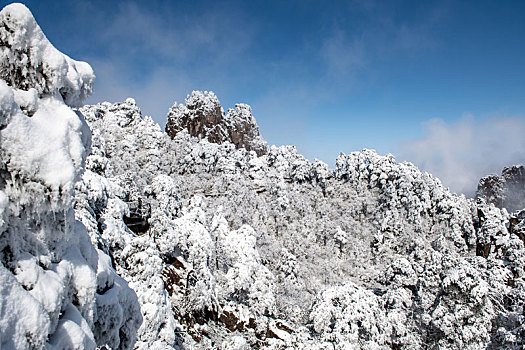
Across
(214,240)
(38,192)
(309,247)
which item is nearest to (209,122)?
(309,247)

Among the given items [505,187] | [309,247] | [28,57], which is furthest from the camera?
[505,187]

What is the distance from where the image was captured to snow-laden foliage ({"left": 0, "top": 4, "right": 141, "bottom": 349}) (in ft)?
12.5

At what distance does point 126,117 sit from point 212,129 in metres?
18.2

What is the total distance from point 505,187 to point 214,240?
87.4 metres

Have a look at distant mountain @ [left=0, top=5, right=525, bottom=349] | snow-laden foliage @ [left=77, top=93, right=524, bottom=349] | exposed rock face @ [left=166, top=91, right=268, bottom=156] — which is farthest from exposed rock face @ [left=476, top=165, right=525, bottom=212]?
exposed rock face @ [left=166, top=91, right=268, bottom=156]

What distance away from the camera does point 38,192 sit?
13.4ft

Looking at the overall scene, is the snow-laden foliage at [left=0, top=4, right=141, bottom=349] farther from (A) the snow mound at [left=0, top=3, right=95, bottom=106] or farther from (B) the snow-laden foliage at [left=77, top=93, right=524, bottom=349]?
(B) the snow-laden foliage at [left=77, top=93, right=524, bottom=349]

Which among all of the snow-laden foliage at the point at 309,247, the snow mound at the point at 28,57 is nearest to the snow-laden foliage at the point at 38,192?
the snow mound at the point at 28,57

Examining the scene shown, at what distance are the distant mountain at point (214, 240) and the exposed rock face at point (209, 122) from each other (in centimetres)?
34

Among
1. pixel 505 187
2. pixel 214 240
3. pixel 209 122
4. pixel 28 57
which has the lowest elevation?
pixel 28 57

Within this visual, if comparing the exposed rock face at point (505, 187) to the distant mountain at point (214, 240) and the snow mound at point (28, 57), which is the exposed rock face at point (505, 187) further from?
the snow mound at point (28, 57)

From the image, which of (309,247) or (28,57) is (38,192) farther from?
(309,247)

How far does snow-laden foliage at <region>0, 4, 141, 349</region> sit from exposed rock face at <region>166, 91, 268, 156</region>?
67681 mm

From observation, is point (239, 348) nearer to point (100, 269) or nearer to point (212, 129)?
point (100, 269)
